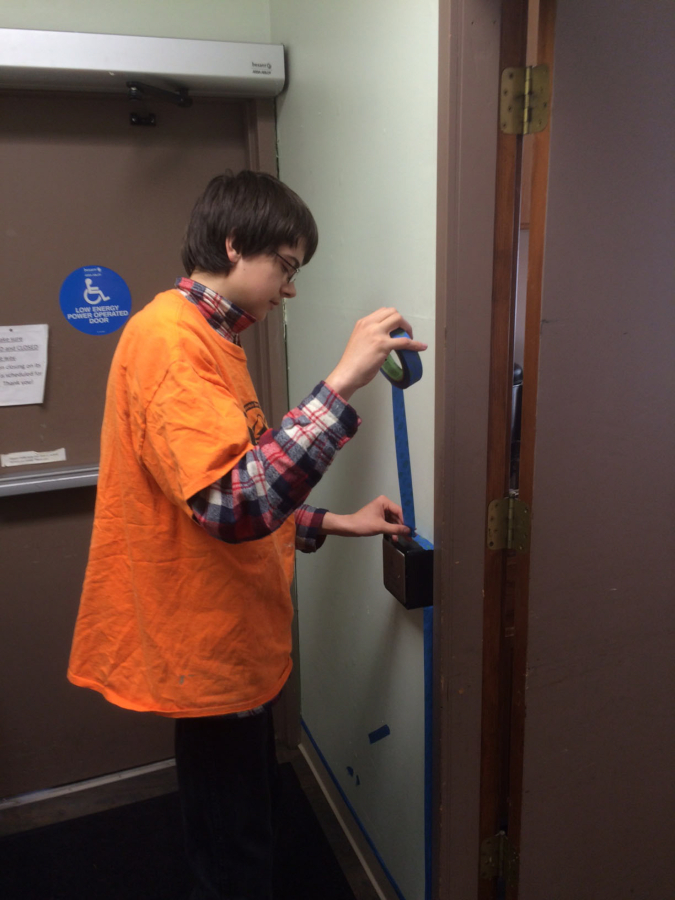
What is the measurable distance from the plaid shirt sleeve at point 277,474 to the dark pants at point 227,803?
1.49 feet

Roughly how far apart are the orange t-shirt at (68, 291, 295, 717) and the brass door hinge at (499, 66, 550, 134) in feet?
1.79

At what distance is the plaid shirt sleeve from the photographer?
0.86 meters

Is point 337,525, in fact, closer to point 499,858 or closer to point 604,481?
point 604,481

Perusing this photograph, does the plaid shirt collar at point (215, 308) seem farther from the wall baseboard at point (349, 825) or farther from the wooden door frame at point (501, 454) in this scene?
the wall baseboard at point (349, 825)

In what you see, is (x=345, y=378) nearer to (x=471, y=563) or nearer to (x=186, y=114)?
(x=471, y=563)

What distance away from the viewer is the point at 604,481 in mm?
1124

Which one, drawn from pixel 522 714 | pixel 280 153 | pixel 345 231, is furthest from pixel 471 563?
pixel 280 153

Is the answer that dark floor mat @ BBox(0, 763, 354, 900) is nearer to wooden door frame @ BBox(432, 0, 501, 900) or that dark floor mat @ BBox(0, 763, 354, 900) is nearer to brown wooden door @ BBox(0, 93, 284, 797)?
brown wooden door @ BBox(0, 93, 284, 797)

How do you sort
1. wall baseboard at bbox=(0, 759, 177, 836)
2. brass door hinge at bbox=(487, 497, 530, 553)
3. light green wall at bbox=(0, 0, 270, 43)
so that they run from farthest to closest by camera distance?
wall baseboard at bbox=(0, 759, 177, 836) → light green wall at bbox=(0, 0, 270, 43) → brass door hinge at bbox=(487, 497, 530, 553)

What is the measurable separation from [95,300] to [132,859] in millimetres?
1479

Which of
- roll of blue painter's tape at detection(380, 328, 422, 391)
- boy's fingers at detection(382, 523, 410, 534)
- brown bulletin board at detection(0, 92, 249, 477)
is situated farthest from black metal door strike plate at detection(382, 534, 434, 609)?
brown bulletin board at detection(0, 92, 249, 477)

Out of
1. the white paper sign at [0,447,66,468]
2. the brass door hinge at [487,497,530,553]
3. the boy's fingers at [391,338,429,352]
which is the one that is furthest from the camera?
the white paper sign at [0,447,66,468]

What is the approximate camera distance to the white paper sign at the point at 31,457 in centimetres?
176

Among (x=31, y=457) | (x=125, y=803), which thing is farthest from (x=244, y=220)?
(x=125, y=803)
